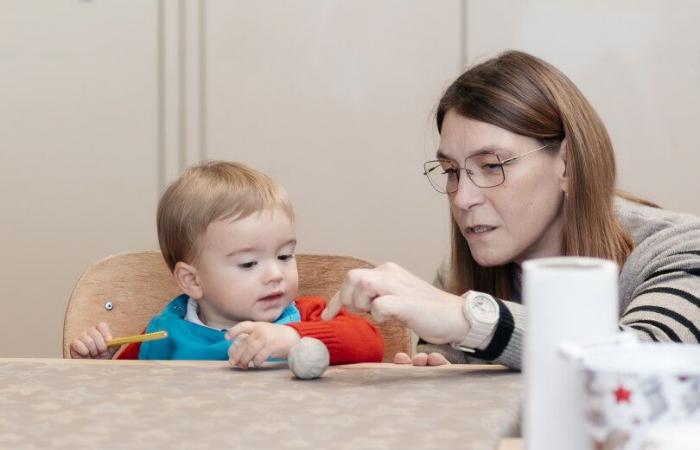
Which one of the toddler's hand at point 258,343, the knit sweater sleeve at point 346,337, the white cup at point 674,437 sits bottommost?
the knit sweater sleeve at point 346,337

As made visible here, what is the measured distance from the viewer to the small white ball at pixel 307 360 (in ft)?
4.23

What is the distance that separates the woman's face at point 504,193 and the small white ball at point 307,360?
46cm

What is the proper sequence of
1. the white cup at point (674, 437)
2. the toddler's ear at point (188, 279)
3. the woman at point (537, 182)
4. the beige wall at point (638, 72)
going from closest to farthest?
1. the white cup at point (674, 437)
2. the woman at point (537, 182)
3. the toddler's ear at point (188, 279)
4. the beige wall at point (638, 72)

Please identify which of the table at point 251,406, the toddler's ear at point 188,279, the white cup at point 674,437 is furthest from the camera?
the toddler's ear at point 188,279

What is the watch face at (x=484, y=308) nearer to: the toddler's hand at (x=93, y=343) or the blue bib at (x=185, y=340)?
the blue bib at (x=185, y=340)

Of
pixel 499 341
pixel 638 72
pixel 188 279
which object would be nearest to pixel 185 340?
pixel 188 279

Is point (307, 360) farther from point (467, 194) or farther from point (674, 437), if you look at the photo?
point (674, 437)

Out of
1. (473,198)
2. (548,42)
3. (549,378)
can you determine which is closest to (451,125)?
(473,198)

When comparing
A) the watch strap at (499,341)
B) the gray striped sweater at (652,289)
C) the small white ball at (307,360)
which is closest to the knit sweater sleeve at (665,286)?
the gray striped sweater at (652,289)

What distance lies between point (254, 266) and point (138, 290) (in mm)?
238

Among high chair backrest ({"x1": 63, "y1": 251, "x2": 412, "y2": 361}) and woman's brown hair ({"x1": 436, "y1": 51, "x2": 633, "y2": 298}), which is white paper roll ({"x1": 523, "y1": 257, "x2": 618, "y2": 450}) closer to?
woman's brown hair ({"x1": 436, "y1": 51, "x2": 633, "y2": 298})

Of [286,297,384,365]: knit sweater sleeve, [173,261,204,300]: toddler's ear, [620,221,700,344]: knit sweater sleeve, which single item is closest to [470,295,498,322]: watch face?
[620,221,700,344]: knit sweater sleeve

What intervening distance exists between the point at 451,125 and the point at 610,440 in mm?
1003

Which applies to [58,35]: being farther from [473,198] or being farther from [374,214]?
[473,198]
